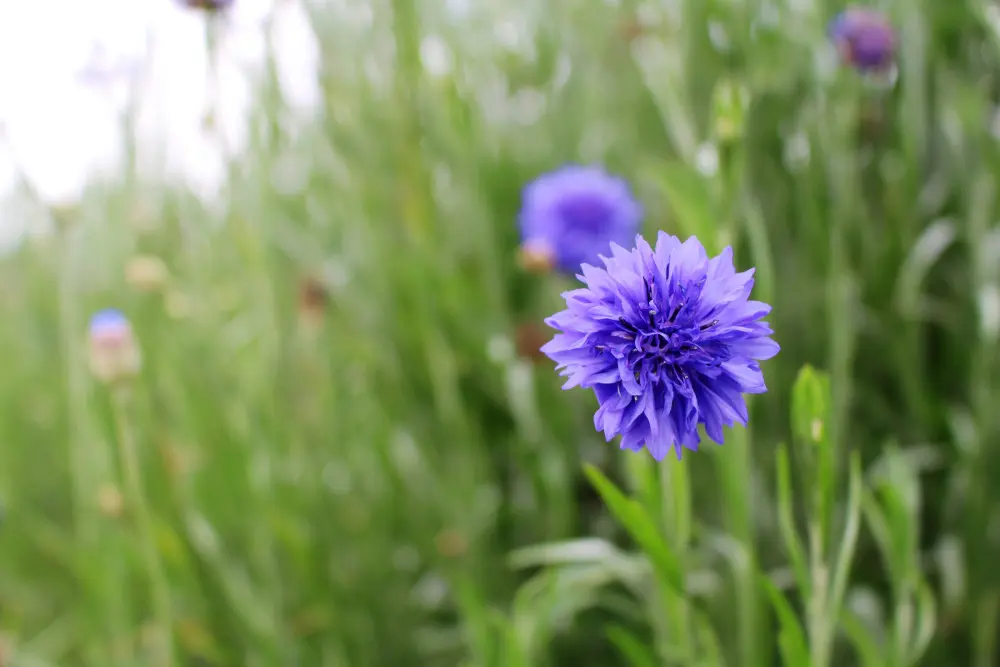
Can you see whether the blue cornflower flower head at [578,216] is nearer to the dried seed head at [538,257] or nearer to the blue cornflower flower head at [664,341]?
the dried seed head at [538,257]

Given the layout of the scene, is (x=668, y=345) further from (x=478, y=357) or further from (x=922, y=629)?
(x=478, y=357)

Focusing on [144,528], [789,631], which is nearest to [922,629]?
[789,631]

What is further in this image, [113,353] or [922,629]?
[113,353]

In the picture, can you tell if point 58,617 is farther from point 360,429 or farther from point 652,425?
point 652,425

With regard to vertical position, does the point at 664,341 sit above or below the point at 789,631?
above

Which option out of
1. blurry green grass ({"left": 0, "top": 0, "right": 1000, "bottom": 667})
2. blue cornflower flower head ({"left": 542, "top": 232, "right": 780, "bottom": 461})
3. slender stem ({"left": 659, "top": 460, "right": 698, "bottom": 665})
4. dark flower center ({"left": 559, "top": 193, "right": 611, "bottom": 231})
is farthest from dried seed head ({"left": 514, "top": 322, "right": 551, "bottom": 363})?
blue cornflower flower head ({"left": 542, "top": 232, "right": 780, "bottom": 461})

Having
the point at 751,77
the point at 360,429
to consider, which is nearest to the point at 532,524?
the point at 360,429
